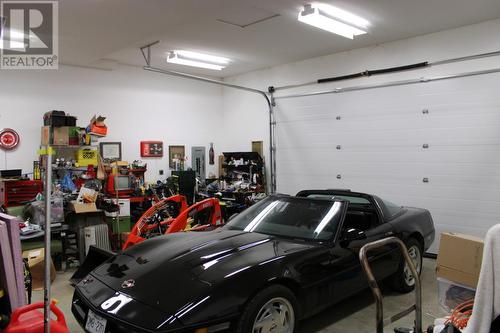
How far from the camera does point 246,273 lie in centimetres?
279

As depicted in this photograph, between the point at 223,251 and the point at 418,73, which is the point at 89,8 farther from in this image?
the point at 418,73

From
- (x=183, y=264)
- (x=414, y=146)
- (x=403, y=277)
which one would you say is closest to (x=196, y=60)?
(x=414, y=146)

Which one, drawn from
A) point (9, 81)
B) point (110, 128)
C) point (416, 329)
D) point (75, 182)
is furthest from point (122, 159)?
point (416, 329)

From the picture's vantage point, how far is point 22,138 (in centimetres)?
693

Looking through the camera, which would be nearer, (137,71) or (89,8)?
(89,8)

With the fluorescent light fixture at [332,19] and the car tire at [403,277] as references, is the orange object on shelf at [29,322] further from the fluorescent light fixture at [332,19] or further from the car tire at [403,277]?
the fluorescent light fixture at [332,19]

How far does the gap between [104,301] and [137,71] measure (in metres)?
6.59

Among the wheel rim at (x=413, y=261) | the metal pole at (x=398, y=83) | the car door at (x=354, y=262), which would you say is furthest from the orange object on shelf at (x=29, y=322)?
the metal pole at (x=398, y=83)

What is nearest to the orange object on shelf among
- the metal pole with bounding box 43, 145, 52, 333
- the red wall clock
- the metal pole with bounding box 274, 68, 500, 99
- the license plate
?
the metal pole with bounding box 43, 145, 52, 333

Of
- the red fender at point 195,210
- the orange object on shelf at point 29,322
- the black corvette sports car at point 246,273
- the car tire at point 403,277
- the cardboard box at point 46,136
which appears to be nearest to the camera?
the orange object on shelf at point 29,322

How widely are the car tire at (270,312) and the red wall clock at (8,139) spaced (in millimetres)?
5941

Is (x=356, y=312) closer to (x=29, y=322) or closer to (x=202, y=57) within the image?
(x=29, y=322)

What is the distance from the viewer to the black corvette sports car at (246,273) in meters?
2.55

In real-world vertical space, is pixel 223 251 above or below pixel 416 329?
above
